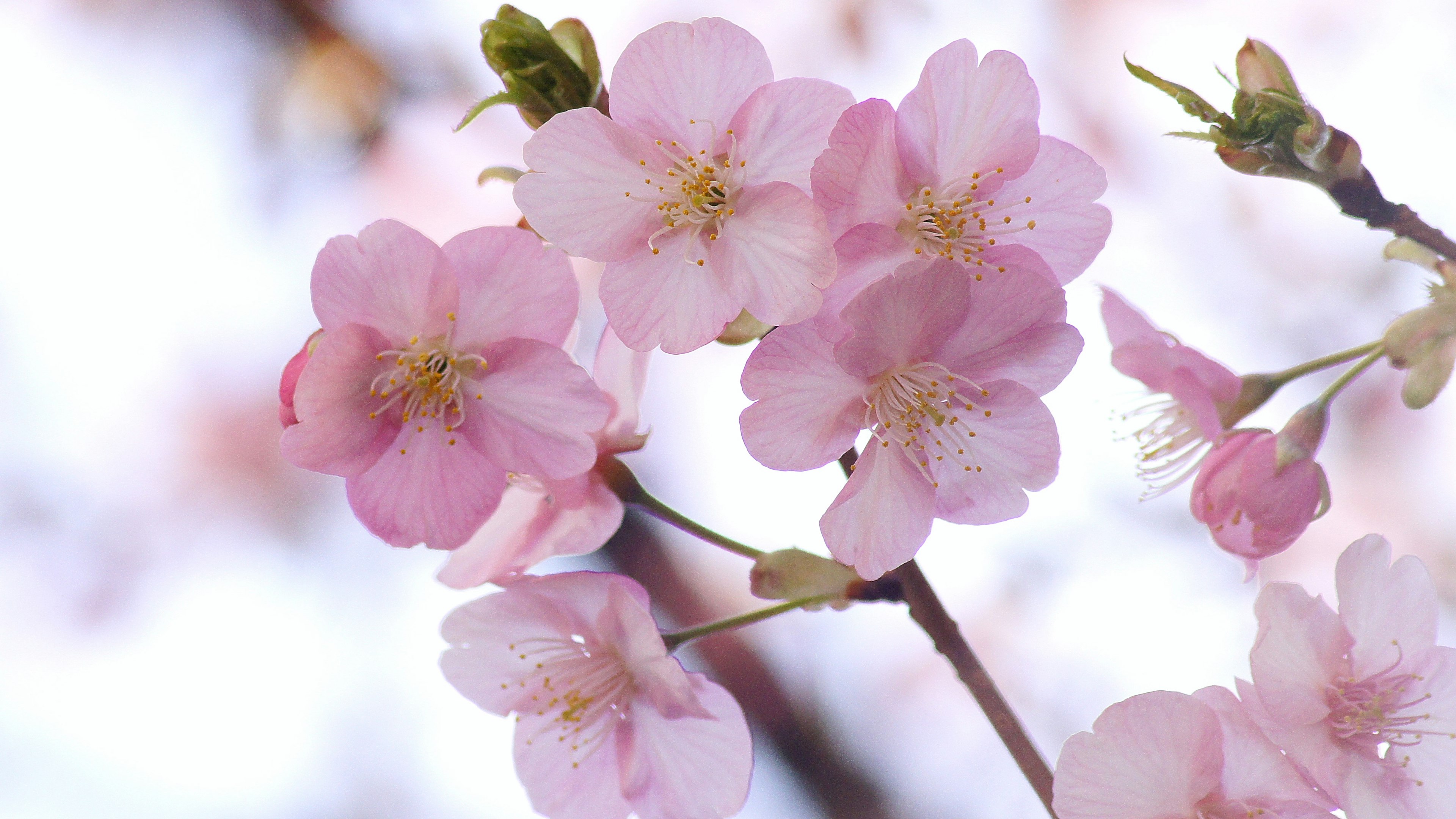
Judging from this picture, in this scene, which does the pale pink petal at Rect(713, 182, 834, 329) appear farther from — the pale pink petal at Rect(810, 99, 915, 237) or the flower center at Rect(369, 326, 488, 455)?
the flower center at Rect(369, 326, 488, 455)

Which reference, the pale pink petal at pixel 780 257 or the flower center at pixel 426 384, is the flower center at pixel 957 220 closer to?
the pale pink petal at pixel 780 257

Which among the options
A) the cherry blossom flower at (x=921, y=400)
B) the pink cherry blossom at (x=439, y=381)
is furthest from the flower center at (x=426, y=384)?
the cherry blossom flower at (x=921, y=400)

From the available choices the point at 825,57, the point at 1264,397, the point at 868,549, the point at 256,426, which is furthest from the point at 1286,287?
the point at 256,426

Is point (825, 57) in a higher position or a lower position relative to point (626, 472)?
higher

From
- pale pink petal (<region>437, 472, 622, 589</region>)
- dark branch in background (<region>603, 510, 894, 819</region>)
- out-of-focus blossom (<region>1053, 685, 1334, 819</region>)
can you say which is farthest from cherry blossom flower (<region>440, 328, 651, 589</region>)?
dark branch in background (<region>603, 510, 894, 819</region>)

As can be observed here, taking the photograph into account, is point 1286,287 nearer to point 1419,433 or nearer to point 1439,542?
point 1419,433

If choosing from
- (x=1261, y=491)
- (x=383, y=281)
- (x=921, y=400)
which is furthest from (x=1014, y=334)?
(x=383, y=281)

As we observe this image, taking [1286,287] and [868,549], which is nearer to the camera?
[868,549]
